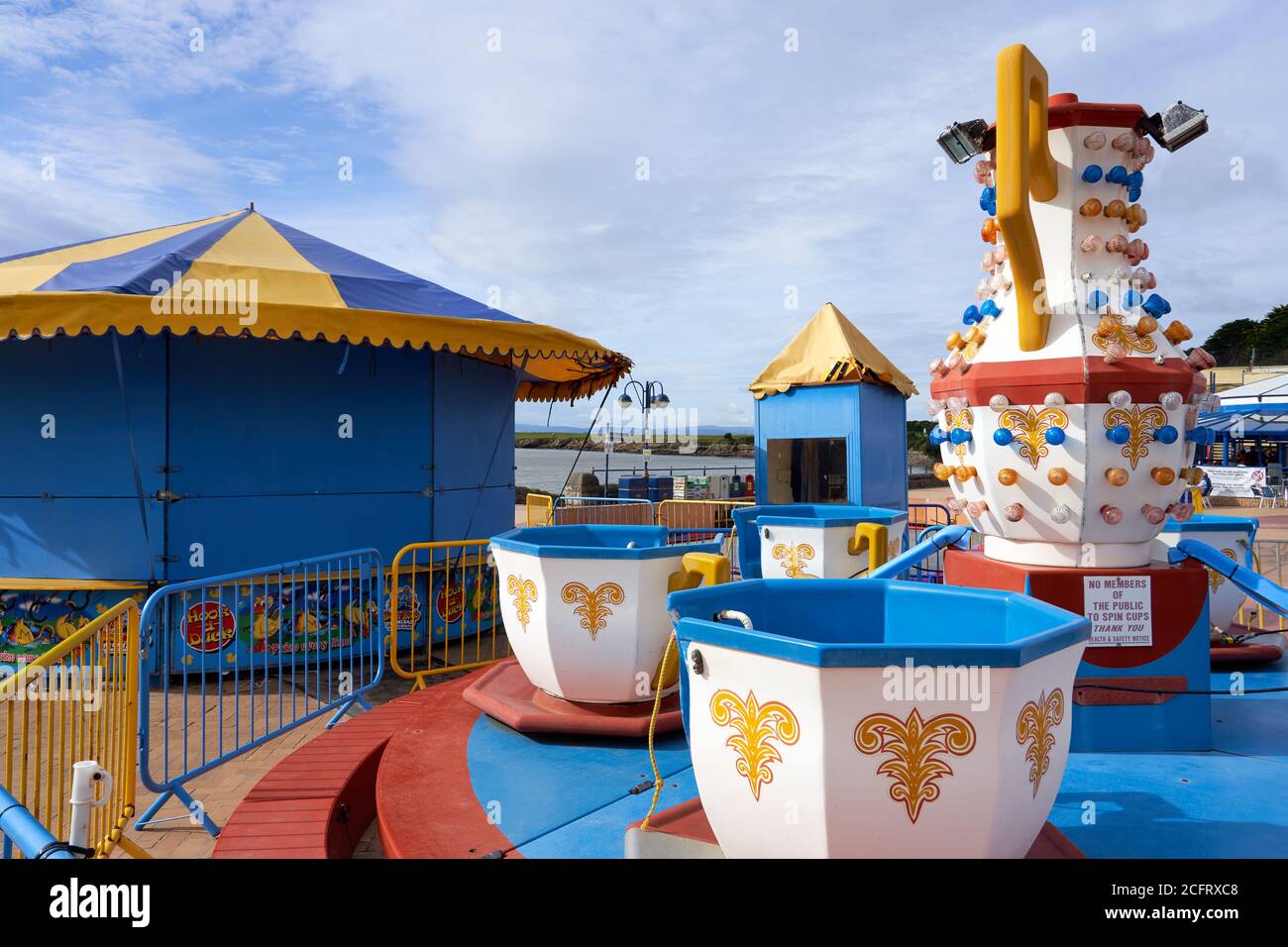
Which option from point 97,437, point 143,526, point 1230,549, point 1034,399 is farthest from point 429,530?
point 1230,549

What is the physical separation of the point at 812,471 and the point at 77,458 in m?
15.5

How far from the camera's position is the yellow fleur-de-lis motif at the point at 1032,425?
11.6ft

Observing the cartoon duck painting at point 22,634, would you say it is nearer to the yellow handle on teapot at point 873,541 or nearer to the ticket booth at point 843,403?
the yellow handle on teapot at point 873,541

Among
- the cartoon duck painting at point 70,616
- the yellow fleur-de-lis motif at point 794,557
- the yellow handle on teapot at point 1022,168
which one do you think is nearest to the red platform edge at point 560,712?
the yellow fleur-de-lis motif at point 794,557

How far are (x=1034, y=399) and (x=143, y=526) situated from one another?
266 inches

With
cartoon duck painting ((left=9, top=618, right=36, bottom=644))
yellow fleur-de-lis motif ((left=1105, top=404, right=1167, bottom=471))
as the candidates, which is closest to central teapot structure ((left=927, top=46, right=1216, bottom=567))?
yellow fleur-de-lis motif ((left=1105, top=404, right=1167, bottom=471))

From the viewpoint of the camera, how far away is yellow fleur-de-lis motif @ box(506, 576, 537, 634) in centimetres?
405

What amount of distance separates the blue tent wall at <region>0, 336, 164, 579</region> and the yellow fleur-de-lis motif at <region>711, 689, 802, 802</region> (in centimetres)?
639

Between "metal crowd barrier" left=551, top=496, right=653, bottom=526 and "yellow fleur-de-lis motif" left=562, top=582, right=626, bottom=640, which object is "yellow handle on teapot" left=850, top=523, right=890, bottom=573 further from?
"metal crowd barrier" left=551, top=496, right=653, bottom=526

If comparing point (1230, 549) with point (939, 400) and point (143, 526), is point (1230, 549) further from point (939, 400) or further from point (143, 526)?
point (143, 526)

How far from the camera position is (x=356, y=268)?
8156 mm

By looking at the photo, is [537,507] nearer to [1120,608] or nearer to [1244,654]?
[1244,654]
